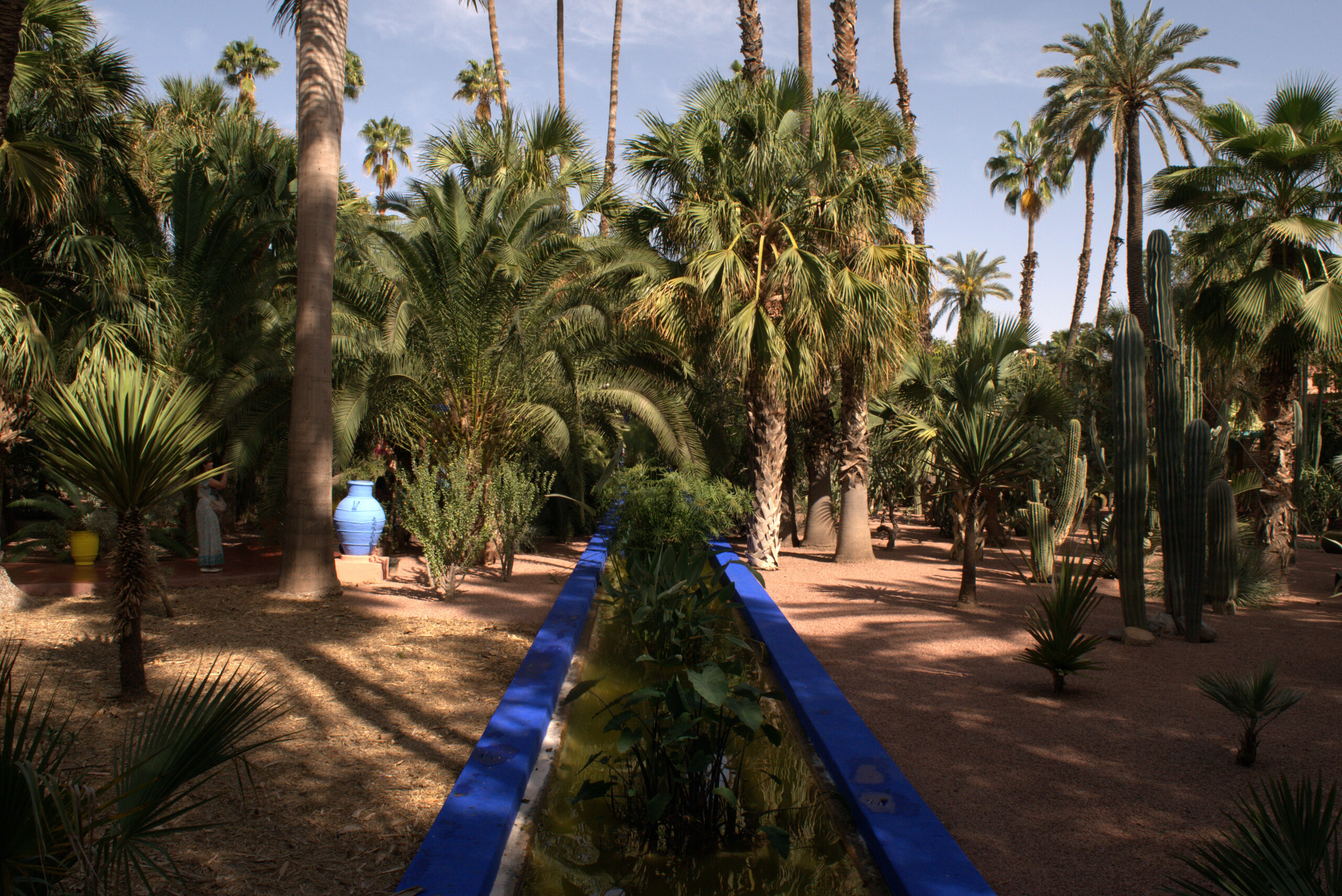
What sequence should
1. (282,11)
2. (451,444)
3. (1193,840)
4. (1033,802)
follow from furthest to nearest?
(451,444)
(282,11)
(1033,802)
(1193,840)

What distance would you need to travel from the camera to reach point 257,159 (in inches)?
569

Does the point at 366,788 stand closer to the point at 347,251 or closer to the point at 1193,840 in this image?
the point at 1193,840

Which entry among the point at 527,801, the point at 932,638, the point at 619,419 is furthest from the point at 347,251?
the point at 527,801

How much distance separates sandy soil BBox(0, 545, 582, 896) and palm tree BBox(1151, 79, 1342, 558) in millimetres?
10263

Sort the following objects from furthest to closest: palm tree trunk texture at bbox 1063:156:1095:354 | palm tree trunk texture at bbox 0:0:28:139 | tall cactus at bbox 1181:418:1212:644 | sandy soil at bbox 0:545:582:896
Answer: palm tree trunk texture at bbox 1063:156:1095:354 < tall cactus at bbox 1181:418:1212:644 < palm tree trunk texture at bbox 0:0:28:139 < sandy soil at bbox 0:545:582:896

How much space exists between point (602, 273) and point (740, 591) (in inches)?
245

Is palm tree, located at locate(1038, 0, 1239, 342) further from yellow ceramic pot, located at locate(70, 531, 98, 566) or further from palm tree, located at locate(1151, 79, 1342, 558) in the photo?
yellow ceramic pot, located at locate(70, 531, 98, 566)

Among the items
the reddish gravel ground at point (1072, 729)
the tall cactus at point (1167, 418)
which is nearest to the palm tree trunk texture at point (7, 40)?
the reddish gravel ground at point (1072, 729)

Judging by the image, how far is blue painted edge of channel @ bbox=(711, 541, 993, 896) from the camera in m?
2.89

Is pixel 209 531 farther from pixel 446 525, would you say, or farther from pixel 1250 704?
pixel 1250 704

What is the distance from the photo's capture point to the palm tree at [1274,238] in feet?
36.5

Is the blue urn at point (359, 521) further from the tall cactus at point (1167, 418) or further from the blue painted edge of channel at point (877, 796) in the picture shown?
the tall cactus at point (1167, 418)

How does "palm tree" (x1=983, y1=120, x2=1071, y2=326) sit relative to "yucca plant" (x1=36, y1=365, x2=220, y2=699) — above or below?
above

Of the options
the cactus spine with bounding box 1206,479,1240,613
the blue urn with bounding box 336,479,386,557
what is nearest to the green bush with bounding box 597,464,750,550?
the blue urn with bounding box 336,479,386,557
